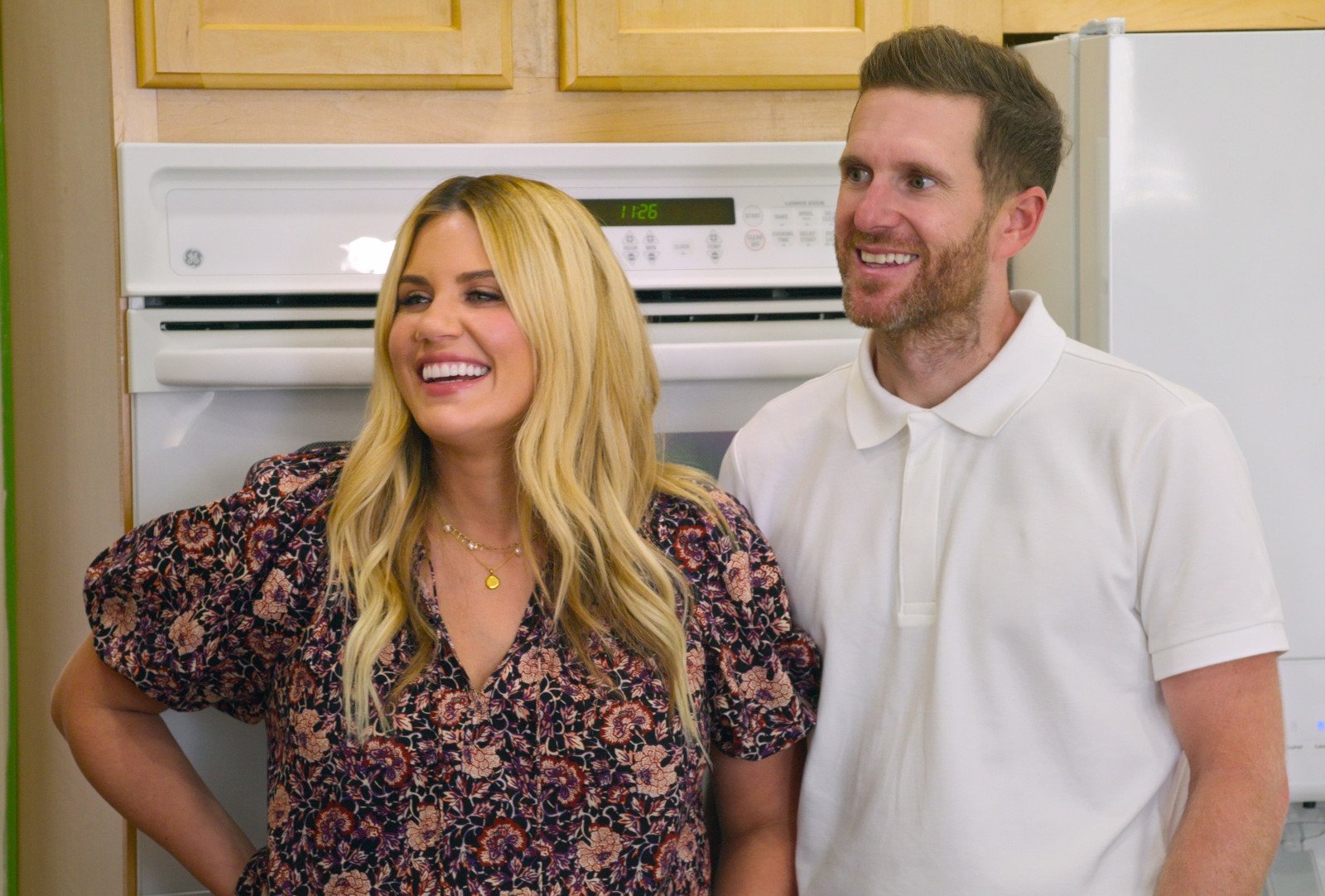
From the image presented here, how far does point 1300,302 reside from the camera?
4.60 feet

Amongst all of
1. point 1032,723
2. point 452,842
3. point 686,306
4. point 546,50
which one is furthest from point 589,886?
point 546,50

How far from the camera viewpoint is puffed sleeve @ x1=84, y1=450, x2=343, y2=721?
45.9 inches

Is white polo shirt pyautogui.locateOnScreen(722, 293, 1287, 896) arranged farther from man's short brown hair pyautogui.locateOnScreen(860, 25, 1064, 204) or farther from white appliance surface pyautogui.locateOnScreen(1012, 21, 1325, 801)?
white appliance surface pyautogui.locateOnScreen(1012, 21, 1325, 801)

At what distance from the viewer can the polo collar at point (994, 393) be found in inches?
45.5

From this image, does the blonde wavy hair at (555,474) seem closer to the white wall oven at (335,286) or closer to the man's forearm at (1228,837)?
the white wall oven at (335,286)

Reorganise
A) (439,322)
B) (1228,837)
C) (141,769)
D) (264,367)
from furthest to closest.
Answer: (264,367), (141,769), (439,322), (1228,837)

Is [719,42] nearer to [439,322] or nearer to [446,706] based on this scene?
[439,322]

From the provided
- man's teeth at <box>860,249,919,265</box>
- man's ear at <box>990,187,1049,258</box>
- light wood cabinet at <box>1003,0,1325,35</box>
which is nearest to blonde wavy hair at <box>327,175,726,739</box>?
man's teeth at <box>860,249,919,265</box>

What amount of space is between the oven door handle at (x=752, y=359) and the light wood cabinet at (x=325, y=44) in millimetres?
372

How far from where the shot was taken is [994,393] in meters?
1.16

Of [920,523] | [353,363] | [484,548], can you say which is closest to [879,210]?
[920,523]

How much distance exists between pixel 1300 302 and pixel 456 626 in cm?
97

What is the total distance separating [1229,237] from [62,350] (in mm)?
1302

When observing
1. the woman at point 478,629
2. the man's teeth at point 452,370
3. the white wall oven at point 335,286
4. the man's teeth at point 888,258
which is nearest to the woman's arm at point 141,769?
the woman at point 478,629
